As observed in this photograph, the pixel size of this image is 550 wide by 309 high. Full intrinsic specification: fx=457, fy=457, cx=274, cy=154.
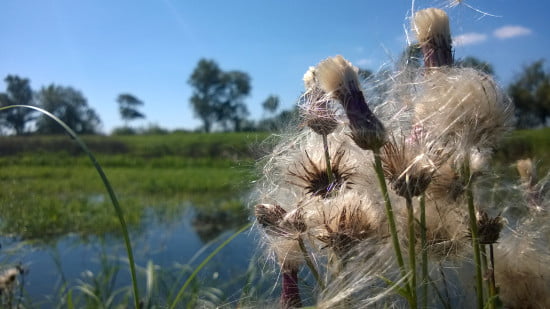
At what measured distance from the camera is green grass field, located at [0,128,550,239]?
3.30 m

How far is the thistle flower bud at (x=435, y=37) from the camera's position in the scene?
0.44 meters

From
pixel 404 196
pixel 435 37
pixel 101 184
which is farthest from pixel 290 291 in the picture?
pixel 101 184

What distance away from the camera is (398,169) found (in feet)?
1.29

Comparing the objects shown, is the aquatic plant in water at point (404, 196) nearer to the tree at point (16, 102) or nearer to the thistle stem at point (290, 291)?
the thistle stem at point (290, 291)

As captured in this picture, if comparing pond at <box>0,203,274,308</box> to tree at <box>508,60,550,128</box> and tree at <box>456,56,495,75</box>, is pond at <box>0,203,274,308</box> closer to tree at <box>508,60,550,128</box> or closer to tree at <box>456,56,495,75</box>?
tree at <box>456,56,495,75</box>

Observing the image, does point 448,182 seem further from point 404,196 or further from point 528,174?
point 528,174

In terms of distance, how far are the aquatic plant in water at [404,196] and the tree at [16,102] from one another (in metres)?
1.76

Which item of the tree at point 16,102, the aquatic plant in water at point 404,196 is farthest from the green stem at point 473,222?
the tree at point 16,102

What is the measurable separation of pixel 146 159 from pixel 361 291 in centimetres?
1180

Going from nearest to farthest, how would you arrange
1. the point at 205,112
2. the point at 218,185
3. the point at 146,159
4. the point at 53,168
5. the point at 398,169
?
the point at 398,169
the point at 53,168
the point at 218,185
the point at 146,159
the point at 205,112

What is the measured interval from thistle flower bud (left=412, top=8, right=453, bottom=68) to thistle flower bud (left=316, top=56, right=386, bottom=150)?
9cm

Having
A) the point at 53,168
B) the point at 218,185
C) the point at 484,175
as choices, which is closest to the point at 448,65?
the point at 484,175

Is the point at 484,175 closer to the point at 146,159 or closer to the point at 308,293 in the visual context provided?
the point at 308,293

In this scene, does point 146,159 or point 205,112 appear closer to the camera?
point 146,159
